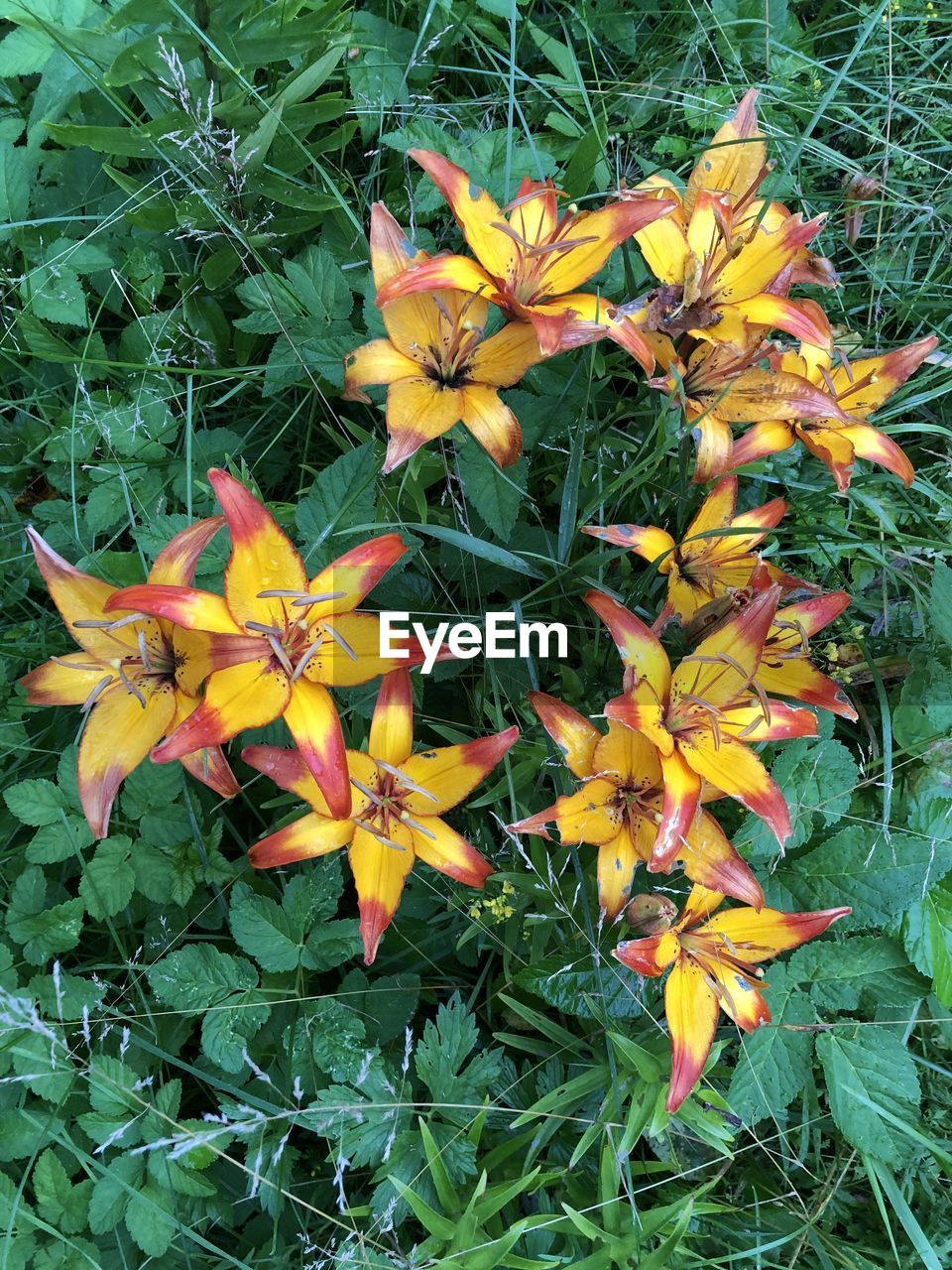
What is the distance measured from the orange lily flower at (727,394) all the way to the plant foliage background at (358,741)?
60 millimetres

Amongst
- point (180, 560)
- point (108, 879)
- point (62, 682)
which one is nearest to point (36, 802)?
point (108, 879)

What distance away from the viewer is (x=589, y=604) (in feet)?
5.23

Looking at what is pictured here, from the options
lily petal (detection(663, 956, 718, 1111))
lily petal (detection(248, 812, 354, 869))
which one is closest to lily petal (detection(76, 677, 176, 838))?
lily petal (detection(248, 812, 354, 869))

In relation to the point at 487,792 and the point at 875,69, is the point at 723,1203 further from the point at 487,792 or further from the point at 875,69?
the point at 875,69

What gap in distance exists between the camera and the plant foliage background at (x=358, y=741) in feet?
5.60

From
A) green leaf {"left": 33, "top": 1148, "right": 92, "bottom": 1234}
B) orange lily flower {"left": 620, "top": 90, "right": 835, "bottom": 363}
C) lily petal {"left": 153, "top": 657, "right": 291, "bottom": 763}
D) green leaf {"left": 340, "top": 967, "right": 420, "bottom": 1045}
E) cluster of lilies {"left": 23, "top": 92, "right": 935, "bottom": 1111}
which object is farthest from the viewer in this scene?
green leaf {"left": 340, "top": 967, "right": 420, "bottom": 1045}

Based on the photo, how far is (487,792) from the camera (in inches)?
69.1

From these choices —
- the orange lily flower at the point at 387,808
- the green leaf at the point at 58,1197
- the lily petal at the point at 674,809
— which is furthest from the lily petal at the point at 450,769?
the green leaf at the point at 58,1197

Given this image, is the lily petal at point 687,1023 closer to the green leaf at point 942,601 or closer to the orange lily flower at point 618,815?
the orange lily flower at point 618,815

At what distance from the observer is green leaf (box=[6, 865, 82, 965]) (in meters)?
1.80

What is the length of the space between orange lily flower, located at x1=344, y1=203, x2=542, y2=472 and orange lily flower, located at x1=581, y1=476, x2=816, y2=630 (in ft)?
1.00

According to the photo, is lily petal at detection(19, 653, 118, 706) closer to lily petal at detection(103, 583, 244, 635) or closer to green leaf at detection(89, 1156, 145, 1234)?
lily petal at detection(103, 583, 244, 635)

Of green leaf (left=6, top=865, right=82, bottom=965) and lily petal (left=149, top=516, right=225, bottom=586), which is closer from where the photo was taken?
lily petal (left=149, top=516, right=225, bottom=586)

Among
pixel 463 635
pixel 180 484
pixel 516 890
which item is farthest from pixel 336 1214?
pixel 180 484
